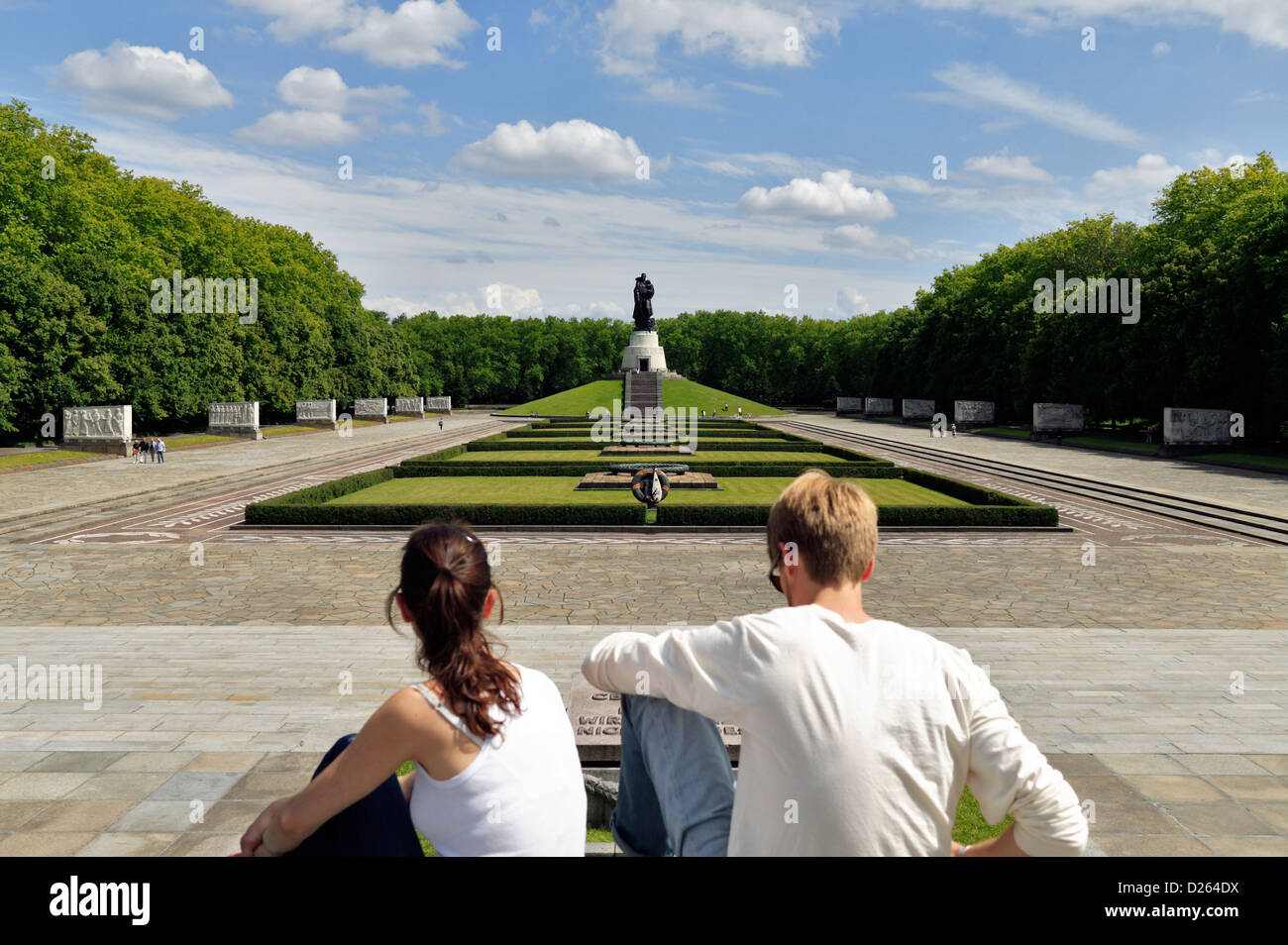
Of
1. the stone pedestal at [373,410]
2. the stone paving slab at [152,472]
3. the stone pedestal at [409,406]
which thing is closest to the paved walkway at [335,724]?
the stone paving slab at [152,472]

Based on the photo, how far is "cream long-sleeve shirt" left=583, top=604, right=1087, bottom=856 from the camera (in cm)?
216

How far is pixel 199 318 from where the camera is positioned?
45.6 metres

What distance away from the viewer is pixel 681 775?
2584 millimetres

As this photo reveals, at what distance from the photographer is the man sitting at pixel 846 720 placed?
216 cm

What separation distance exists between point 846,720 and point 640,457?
30412 millimetres

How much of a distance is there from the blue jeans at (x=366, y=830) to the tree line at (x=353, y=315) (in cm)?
3740

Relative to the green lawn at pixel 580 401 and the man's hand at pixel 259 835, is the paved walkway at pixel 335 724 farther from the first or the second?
the green lawn at pixel 580 401

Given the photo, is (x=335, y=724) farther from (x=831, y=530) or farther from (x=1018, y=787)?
(x=1018, y=787)

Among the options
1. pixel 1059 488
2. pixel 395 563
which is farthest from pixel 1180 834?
pixel 1059 488

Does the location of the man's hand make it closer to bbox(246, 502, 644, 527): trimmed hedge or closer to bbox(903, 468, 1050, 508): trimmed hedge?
bbox(246, 502, 644, 527): trimmed hedge

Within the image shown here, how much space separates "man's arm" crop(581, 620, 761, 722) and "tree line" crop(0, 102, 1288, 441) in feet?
124

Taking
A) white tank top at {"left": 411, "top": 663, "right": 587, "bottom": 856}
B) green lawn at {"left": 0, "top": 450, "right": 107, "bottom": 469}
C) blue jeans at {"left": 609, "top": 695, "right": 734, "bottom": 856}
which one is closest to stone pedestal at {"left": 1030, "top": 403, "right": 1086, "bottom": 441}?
green lawn at {"left": 0, "top": 450, "right": 107, "bottom": 469}

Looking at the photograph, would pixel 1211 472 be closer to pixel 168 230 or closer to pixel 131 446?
pixel 131 446
